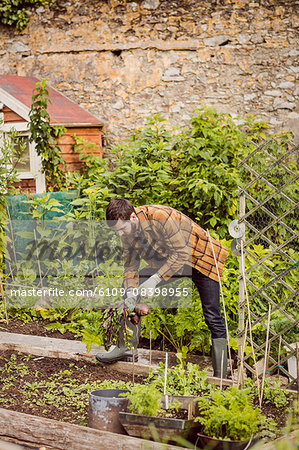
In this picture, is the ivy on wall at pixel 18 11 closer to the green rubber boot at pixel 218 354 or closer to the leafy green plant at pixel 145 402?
the green rubber boot at pixel 218 354

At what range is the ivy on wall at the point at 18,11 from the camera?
8289mm

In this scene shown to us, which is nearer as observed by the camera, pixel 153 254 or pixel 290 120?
pixel 153 254

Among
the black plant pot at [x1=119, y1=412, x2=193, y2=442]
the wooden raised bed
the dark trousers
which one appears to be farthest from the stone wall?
the black plant pot at [x1=119, y1=412, x2=193, y2=442]

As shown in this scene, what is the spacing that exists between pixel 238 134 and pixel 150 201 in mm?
1733

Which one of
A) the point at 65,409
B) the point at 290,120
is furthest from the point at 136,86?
the point at 65,409

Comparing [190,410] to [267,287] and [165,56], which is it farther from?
[165,56]

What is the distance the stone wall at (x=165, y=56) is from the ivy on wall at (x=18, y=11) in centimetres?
13

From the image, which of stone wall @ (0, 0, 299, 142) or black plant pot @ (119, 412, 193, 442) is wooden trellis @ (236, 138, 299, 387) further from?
stone wall @ (0, 0, 299, 142)

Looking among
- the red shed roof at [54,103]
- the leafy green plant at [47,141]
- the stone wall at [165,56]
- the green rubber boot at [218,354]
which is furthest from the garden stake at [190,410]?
the stone wall at [165,56]

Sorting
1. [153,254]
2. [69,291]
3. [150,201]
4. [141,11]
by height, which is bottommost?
[69,291]

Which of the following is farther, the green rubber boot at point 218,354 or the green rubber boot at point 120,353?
the green rubber boot at point 120,353

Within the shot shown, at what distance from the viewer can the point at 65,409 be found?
3.32m

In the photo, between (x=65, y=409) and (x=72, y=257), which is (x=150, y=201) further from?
(x=65, y=409)

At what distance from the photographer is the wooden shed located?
7184 millimetres
